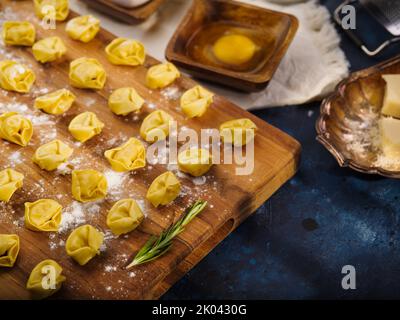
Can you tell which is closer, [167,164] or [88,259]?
[88,259]

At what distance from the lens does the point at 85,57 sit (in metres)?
2.99

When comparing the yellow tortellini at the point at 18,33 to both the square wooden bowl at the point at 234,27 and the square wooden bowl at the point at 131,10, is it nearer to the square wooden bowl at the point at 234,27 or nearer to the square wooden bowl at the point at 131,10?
the square wooden bowl at the point at 131,10

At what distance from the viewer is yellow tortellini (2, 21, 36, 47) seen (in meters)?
3.03

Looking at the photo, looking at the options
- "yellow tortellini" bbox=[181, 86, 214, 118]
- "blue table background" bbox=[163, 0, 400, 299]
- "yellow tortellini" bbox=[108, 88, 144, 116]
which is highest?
"yellow tortellini" bbox=[181, 86, 214, 118]

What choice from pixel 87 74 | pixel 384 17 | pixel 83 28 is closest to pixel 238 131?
pixel 87 74

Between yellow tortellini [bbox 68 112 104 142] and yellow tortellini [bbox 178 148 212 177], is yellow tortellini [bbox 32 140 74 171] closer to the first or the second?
yellow tortellini [bbox 68 112 104 142]

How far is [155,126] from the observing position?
8.82 feet

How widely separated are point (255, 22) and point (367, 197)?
3.70 feet

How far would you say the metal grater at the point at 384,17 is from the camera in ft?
10.2

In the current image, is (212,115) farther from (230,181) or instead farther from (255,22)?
(255,22)

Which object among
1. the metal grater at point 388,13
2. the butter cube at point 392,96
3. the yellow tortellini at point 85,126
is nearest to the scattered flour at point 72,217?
the yellow tortellini at point 85,126

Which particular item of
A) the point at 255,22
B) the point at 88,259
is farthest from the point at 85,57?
the point at 88,259

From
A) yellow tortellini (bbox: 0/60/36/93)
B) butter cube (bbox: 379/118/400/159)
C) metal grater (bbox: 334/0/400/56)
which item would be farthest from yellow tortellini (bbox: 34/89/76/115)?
metal grater (bbox: 334/0/400/56)

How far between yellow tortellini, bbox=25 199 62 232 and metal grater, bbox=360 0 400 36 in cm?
190
